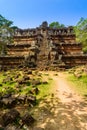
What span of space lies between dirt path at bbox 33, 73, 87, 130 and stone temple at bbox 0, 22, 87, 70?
1013 cm

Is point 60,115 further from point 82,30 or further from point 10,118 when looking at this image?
point 82,30

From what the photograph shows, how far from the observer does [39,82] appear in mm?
13531

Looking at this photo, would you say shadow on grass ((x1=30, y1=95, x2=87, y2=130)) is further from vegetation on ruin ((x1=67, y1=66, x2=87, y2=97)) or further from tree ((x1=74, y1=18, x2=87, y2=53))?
tree ((x1=74, y1=18, x2=87, y2=53))

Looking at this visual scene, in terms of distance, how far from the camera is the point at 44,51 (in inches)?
943

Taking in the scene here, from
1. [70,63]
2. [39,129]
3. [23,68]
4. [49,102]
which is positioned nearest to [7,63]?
[23,68]

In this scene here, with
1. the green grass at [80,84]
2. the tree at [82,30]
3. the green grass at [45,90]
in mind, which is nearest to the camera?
the green grass at [45,90]

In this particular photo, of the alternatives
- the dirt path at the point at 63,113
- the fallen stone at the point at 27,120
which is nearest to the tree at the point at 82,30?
the dirt path at the point at 63,113

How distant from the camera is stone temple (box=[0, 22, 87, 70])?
21.4 metres

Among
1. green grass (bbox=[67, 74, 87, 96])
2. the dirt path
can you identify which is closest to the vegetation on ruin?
green grass (bbox=[67, 74, 87, 96])

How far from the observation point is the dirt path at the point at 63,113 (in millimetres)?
7133

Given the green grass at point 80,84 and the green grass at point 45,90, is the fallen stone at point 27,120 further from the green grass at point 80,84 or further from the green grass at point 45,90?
the green grass at point 80,84

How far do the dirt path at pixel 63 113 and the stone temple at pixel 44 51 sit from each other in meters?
10.1

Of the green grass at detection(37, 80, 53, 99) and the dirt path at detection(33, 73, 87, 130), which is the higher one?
the green grass at detection(37, 80, 53, 99)

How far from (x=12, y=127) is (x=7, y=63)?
16.6m
